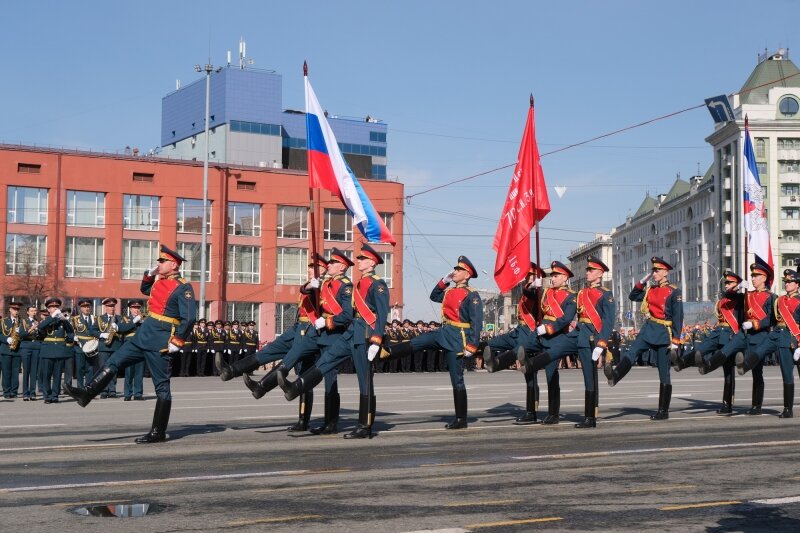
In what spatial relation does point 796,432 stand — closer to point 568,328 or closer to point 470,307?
point 568,328

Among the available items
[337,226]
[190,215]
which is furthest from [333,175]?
[337,226]

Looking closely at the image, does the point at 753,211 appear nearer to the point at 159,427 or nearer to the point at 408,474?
the point at 159,427

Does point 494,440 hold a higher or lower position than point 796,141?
lower

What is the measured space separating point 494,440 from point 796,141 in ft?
348

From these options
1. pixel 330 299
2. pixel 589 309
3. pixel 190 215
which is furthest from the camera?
pixel 190 215

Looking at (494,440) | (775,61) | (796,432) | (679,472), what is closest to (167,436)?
(494,440)

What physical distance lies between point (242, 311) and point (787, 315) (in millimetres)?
56295

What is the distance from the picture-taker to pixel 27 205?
6325cm

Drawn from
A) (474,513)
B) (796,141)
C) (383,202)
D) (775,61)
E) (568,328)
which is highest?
(775,61)

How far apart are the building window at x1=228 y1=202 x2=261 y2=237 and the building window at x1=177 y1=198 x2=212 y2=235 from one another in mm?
1468

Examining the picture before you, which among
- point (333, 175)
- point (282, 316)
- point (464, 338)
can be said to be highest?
point (282, 316)

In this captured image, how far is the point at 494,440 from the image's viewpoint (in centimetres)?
1316

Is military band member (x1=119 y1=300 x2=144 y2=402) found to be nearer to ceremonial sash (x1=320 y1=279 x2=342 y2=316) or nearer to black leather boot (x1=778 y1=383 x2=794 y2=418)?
ceremonial sash (x1=320 y1=279 x2=342 y2=316)

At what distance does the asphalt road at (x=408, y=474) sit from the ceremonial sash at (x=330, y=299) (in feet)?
5.06
